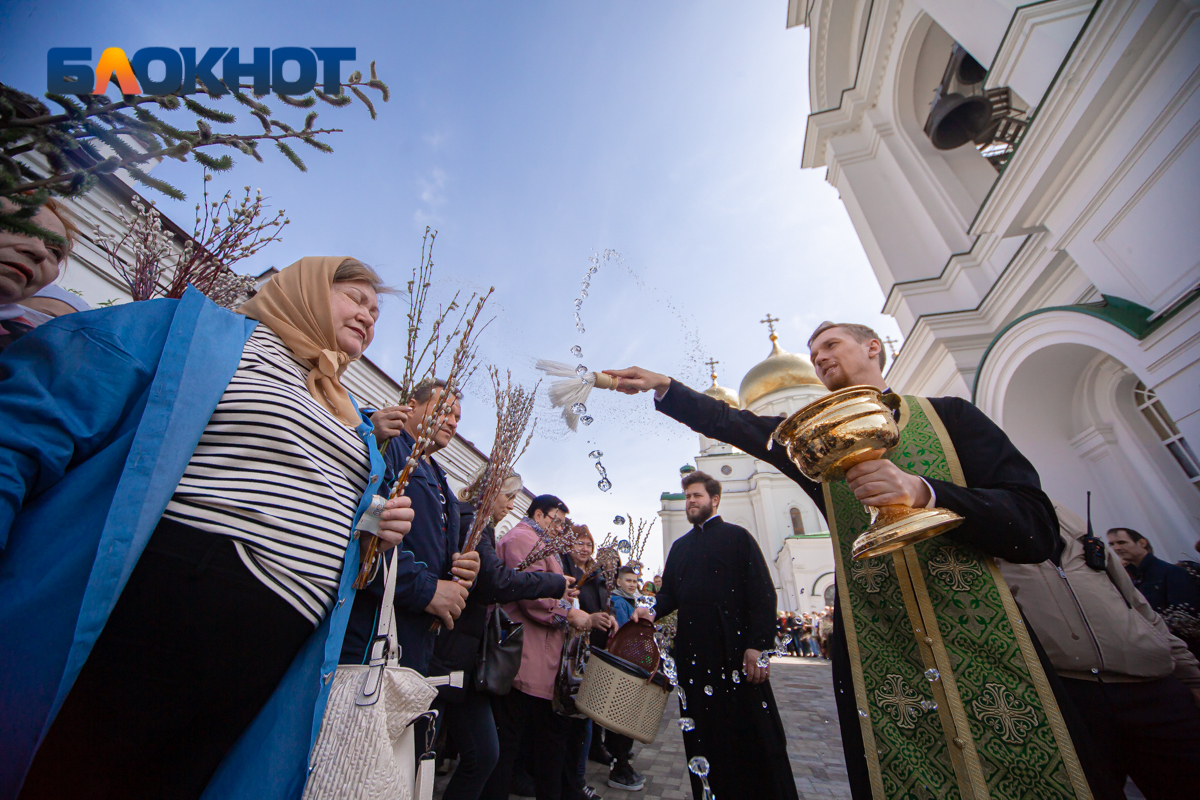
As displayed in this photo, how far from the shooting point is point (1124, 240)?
4.16 meters

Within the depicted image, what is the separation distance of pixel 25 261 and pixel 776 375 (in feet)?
93.8

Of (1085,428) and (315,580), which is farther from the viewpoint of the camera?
(1085,428)

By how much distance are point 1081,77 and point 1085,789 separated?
5.83 meters

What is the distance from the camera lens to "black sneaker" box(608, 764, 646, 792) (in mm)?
3818


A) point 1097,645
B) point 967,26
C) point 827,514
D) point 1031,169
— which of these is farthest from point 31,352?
point 967,26

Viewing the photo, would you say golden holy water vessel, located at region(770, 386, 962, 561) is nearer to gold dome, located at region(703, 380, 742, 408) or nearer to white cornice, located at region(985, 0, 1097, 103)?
white cornice, located at region(985, 0, 1097, 103)

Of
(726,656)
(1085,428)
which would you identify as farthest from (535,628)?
(1085,428)

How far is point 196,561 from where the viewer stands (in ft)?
3.33

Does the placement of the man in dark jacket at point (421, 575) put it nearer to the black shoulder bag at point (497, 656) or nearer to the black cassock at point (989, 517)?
the black shoulder bag at point (497, 656)

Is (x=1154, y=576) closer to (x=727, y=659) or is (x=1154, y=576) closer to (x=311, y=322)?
(x=727, y=659)

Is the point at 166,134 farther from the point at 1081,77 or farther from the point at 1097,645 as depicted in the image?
the point at 1081,77

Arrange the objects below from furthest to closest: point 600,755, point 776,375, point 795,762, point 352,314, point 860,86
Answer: point 776,375 → point 860,86 → point 600,755 → point 795,762 → point 352,314

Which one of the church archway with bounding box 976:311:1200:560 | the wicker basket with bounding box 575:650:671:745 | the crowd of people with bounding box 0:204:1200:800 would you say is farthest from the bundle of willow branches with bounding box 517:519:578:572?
the church archway with bounding box 976:311:1200:560

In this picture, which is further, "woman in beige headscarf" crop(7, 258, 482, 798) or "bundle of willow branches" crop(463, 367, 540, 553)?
"bundle of willow branches" crop(463, 367, 540, 553)
